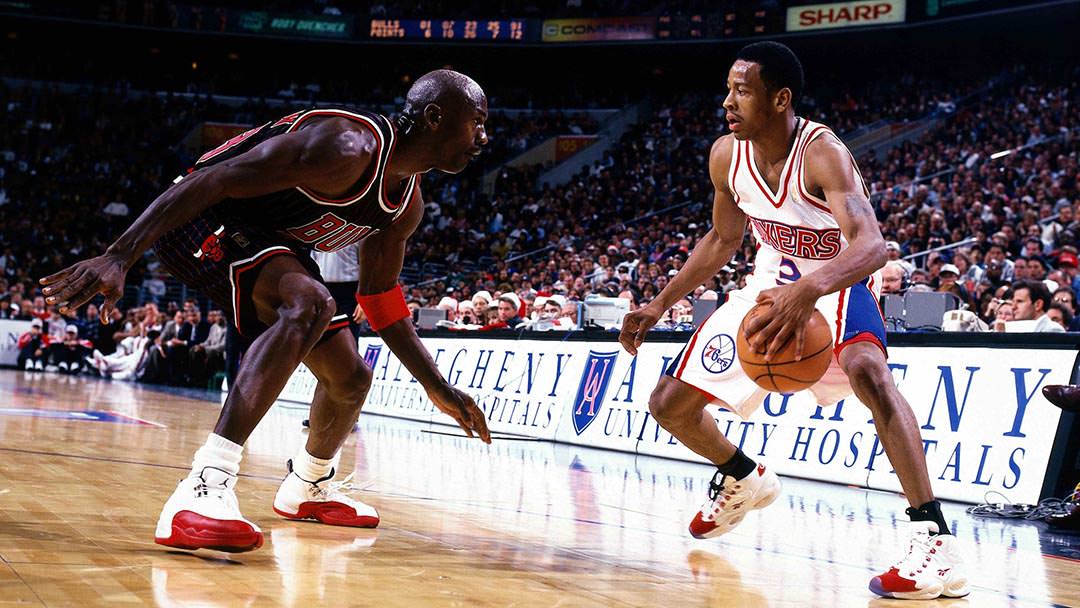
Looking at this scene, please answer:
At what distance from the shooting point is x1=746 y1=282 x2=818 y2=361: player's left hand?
315 centimetres

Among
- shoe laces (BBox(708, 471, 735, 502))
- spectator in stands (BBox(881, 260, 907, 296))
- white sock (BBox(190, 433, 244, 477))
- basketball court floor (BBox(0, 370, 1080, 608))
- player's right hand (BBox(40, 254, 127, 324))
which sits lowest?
basketball court floor (BBox(0, 370, 1080, 608))

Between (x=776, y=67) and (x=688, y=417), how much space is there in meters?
1.27

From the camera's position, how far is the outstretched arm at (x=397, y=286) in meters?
3.78

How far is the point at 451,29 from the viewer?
97.2 feet

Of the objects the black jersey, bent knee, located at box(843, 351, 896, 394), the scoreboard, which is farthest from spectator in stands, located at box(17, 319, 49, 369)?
bent knee, located at box(843, 351, 896, 394)

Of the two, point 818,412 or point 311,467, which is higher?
point 818,412

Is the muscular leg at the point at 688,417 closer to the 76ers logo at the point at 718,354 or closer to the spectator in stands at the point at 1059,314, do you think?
the 76ers logo at the point at 718,354

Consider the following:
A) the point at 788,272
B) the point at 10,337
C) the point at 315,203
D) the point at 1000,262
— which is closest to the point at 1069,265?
the point at 1000,262

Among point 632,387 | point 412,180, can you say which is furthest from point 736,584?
point 632,387

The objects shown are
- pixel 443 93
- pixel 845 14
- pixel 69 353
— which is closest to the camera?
pixel 443 93

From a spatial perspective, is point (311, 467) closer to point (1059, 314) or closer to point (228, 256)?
point (228, 256)

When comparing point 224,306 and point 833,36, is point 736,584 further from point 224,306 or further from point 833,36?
point 833,36

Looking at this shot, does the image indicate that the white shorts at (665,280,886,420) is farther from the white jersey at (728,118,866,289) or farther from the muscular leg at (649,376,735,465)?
the white jersey at (728,118,866,289)

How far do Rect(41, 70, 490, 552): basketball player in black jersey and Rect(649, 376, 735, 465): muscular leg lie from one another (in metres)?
0.74
